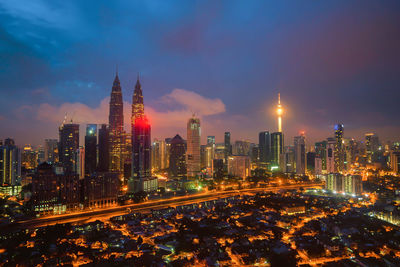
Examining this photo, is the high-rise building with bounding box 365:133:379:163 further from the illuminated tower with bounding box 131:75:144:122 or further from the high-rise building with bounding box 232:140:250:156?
the illuminated tower with bounding box 131:75:144:122

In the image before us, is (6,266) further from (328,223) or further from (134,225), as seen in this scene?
(328,223)

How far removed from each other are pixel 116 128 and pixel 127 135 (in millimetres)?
1570

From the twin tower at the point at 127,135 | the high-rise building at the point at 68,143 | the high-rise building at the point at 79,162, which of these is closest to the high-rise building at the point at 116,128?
the twin tower at the point at 127,135

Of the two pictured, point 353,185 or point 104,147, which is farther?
point 104,147

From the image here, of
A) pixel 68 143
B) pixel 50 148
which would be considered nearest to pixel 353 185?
pixel 68 143

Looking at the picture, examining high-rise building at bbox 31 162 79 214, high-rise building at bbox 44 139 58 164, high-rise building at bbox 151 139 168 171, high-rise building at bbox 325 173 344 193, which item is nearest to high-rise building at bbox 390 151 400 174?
high-rise building at bbox 325 173 344 193

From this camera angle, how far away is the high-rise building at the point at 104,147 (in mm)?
27117

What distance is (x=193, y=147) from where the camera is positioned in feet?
98.2

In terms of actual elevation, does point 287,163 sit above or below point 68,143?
below

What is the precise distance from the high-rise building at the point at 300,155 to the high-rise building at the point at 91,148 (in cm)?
2427

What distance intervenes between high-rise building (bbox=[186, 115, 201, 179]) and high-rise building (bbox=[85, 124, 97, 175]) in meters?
10.4

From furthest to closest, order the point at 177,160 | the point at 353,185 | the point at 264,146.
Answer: the point at 264,146 < the point at 177,160 < the point at 353,185

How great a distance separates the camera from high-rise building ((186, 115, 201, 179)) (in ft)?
95.7

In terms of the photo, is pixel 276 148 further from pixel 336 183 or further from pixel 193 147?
A: pixel 336 183
